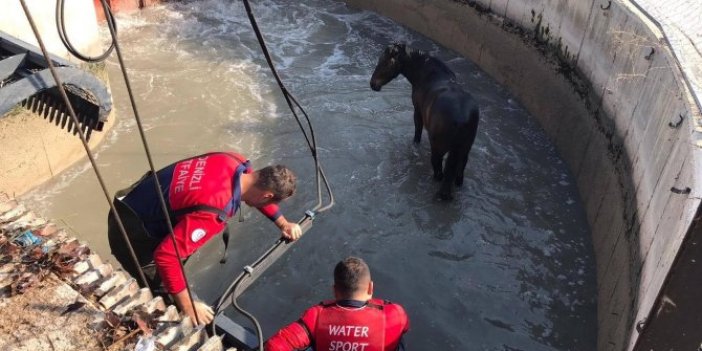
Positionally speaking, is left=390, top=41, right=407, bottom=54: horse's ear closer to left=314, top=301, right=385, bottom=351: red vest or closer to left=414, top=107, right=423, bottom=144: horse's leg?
left=414, top=107, right=423, bottom=144: horse's leg

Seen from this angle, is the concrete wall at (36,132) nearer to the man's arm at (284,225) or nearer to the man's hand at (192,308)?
the man's arm at (284,225)

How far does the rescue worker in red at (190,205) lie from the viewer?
3.36 m

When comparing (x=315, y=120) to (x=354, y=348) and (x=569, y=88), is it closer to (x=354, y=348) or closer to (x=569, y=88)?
(x=569, y=88)

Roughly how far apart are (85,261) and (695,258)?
308cm

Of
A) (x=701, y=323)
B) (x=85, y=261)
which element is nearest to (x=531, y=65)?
(x=701, y=323)

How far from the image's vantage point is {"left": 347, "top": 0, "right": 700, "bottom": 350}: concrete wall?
415 centimetres

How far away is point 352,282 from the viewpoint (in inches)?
125

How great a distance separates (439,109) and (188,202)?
3.66m

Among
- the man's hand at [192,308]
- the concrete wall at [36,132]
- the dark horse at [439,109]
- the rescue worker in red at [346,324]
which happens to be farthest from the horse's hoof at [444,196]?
the concrete wall at [36,132]

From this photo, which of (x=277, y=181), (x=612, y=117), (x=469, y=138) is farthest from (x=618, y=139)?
(x=277, y=181)

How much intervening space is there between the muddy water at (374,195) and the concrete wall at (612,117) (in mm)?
353

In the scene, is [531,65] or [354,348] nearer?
[354,348]

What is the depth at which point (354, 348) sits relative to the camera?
314 centimetres

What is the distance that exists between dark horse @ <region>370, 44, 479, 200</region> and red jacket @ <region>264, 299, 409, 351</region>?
3.49 metres
